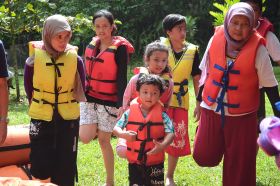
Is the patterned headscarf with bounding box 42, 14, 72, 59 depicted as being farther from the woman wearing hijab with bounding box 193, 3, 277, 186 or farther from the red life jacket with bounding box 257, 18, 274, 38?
the red life jacket with bounding box 257, 18, 274, 38

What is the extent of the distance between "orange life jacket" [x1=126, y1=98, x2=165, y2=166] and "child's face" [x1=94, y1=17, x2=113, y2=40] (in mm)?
1036

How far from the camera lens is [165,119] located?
A: 3.55m

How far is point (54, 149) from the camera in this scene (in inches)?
146

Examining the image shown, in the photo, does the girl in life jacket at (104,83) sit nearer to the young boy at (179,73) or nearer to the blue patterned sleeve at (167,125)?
the young boy at (179,73)

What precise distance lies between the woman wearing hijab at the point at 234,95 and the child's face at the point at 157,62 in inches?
14.4

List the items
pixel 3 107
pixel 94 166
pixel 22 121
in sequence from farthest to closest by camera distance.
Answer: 1. pixel 22 121
2. pixel 94 166
3. pixel 3 107

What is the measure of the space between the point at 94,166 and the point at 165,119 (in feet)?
6.16

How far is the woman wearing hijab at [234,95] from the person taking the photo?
347 cm

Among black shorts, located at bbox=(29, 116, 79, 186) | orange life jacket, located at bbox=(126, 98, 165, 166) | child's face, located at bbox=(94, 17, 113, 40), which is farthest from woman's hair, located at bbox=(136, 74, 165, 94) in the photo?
child's face, located at bbox=(94, 17, 113, 40)

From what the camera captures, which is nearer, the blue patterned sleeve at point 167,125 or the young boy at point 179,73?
the blue patterned sleeve at point 167,125

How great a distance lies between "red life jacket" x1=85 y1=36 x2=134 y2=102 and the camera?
4281mm

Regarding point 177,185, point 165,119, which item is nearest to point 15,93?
point 177,185

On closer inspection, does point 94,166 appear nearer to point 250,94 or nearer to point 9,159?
point 9,159

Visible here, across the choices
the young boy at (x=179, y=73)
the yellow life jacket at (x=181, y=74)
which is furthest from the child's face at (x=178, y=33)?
the yellow life jacket at (x=181, y=74)
